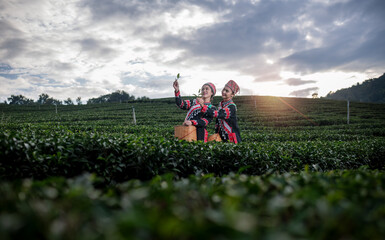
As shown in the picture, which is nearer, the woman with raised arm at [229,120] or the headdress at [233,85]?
the woman with raised arm at [229,120]

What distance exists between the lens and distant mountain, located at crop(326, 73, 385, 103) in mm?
79375

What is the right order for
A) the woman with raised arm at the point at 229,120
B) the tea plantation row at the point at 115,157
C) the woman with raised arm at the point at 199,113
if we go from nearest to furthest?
the tea plantation row at the point at 115,157, the woman with raised arm at the point at 199,113, the woman with raised arm at the point at 229,120

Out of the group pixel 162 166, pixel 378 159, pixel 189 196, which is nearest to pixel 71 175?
pixel 162 166

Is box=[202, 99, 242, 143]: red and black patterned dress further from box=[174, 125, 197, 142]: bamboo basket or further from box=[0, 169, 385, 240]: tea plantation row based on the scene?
box=[0, 169, 385, 240]: tea plantation row

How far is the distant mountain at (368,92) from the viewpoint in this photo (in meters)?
79.4

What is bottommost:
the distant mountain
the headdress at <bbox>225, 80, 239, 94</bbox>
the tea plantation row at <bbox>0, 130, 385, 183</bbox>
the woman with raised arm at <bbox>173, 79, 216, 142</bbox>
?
the tea plantation row at <bbox>0, 130, 385, 183</bbox>

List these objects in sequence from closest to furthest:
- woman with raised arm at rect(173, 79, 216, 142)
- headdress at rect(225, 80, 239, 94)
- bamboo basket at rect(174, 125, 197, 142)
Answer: bamboo basket at rect(174, 125, 197, 142)
woman with raised arm at rect(173, 79, 216, 142)
headdress at rect(225, 80, 239, 94)

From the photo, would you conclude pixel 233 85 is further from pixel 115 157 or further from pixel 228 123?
pixel 115 157

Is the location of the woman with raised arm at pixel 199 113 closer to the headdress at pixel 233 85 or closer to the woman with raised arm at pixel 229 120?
the woman with raised arm at pixel 229 120

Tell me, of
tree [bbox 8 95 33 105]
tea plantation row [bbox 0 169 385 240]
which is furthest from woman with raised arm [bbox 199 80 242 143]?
tree [bbox 8 95 33 105]

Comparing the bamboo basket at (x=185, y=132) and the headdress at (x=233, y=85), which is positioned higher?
the headdress at (x=233, y=85)

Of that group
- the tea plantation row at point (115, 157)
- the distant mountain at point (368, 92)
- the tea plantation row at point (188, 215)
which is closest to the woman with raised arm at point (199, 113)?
the tea plantation row at point (115, 157)

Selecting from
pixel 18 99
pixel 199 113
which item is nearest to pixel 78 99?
pixel 18 99

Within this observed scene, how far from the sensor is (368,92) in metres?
88.8
